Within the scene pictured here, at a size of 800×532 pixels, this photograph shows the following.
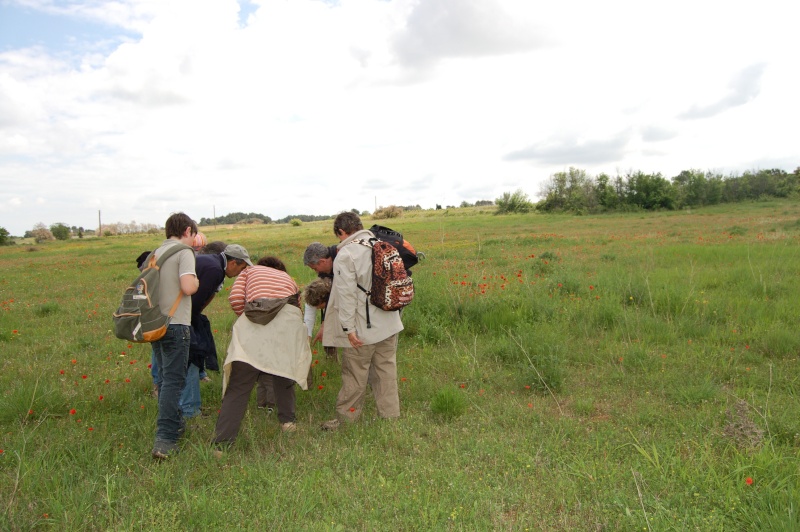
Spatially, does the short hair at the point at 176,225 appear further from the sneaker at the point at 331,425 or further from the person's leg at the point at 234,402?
the sneaker at the point at 331,425

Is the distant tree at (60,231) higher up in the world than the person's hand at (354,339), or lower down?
higher up

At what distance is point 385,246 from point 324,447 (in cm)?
179

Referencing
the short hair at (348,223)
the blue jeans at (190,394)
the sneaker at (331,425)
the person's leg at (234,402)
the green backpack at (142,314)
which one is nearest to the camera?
the green backpack at (142,314)

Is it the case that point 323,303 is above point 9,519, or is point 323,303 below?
above

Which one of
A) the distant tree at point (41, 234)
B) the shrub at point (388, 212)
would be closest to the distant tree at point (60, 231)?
the distant tree at point (41, 234)

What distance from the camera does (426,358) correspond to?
21.4 ft

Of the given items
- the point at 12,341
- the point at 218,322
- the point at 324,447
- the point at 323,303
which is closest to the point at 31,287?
the point at 12,341

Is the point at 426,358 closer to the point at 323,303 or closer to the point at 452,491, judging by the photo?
the point at 323,303

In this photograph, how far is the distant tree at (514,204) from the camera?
216ft

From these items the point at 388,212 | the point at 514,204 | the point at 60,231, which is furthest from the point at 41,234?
the point at 514,204

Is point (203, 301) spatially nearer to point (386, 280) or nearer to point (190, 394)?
point (190, 394)

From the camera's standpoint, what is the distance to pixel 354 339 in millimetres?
4582

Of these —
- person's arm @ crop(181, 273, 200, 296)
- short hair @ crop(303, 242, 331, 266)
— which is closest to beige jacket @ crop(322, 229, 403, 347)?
short hair @ crop(303, 242, 331, 266)

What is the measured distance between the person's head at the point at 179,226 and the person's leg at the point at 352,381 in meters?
1.72
